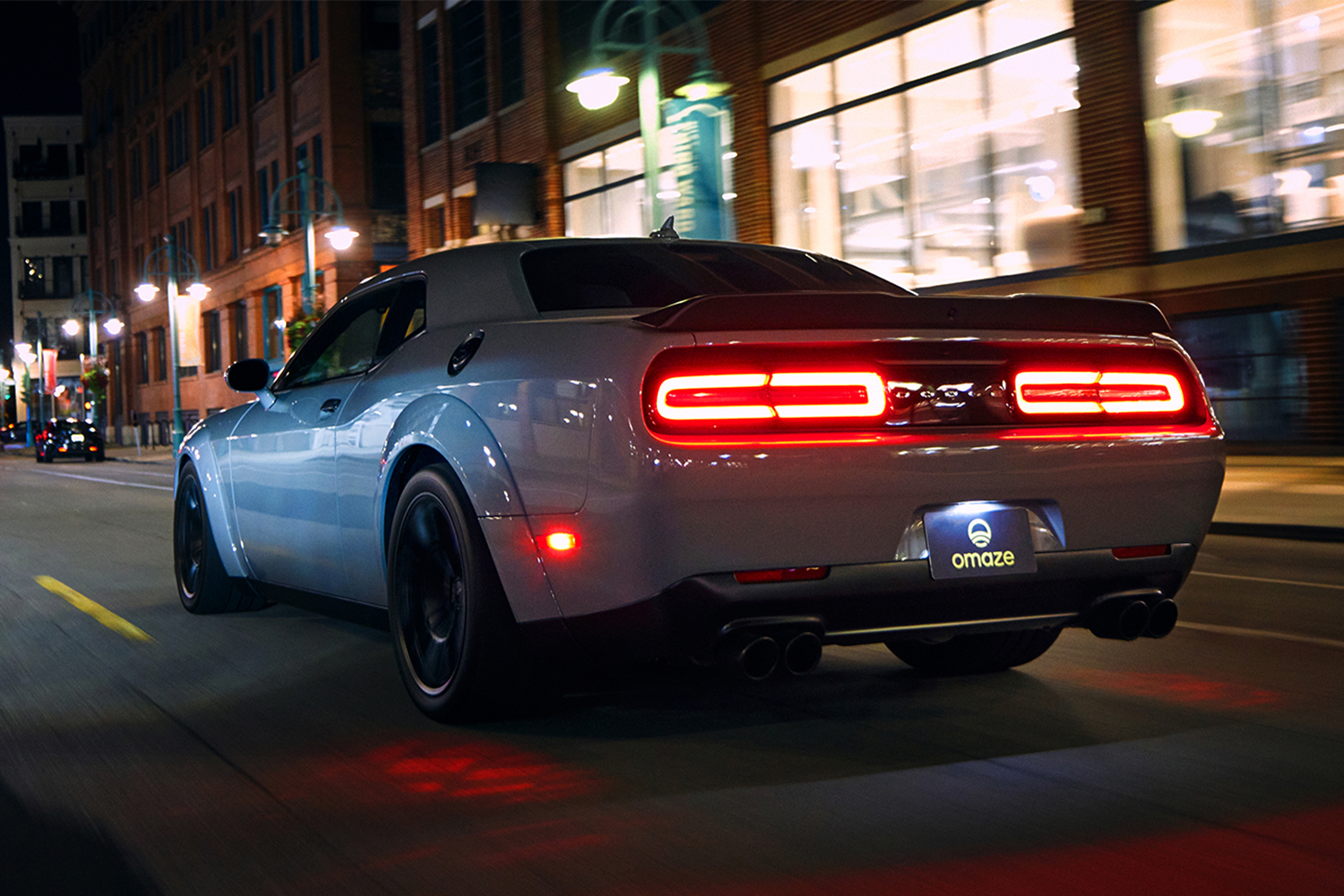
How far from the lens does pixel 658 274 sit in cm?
532

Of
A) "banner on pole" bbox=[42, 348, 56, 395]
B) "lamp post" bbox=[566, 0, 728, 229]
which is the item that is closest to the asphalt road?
"lamp post" bbox=[566, 0, 728, 229]

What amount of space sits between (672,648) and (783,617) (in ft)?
1.00

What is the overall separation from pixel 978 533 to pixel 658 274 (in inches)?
63.1

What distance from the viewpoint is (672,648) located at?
163 inches

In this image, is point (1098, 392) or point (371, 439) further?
point (371, 439)

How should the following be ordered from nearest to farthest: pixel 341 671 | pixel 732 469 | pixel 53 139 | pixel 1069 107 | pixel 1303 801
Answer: pixel 1303 801
pixel 732 469
pixel 341 671
pixel 1069 107
pixel 53 139

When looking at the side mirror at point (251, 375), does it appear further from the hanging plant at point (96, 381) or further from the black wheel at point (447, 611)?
the hanging plant at point (96, 381)

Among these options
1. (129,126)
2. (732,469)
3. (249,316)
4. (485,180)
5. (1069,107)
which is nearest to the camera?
(732,469)

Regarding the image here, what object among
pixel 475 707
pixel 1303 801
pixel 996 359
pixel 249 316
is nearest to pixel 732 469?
pixel 996 359

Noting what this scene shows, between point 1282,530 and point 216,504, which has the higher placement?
point 216,504

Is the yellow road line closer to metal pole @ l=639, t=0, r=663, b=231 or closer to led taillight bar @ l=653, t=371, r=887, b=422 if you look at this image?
led taillight bar @ l=653, t=371, r=887, b=422

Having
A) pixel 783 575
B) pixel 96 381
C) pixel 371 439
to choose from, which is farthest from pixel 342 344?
pixel 96 381

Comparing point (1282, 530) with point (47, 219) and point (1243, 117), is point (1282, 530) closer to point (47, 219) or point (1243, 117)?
point (1243, 117)

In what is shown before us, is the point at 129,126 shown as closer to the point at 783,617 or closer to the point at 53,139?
the point at 53,139
